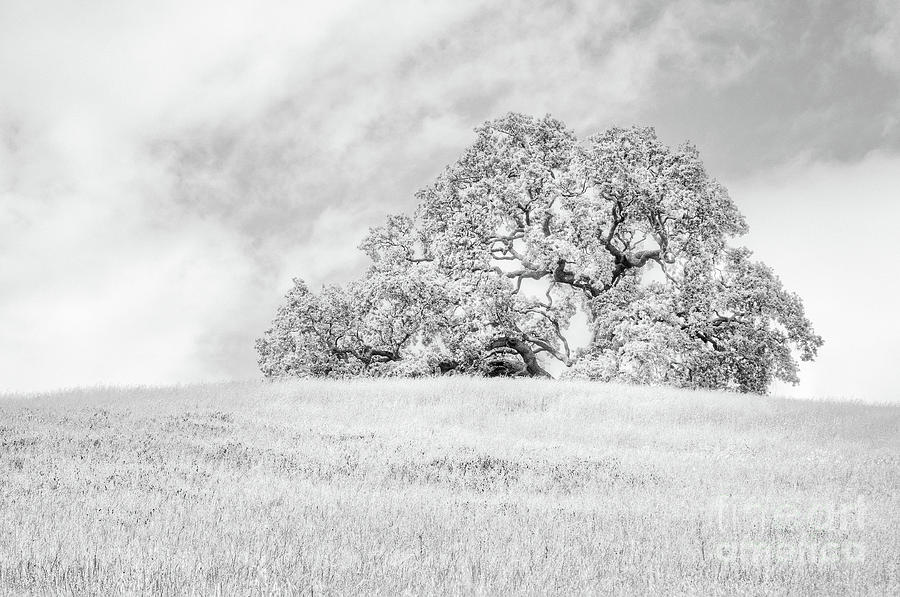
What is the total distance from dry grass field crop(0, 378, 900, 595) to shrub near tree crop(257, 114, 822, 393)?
6155mm

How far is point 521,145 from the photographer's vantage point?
30.4 metres

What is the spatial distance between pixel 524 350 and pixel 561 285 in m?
3.04

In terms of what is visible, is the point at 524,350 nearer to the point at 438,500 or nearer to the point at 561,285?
the point at 561,285

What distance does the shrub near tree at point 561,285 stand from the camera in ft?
89.0

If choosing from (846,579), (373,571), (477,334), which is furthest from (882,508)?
(477,334)

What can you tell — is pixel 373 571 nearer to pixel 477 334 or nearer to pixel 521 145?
pixel 477 334

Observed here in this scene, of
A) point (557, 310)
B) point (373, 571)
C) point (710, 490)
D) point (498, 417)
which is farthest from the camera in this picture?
point (557, 310)

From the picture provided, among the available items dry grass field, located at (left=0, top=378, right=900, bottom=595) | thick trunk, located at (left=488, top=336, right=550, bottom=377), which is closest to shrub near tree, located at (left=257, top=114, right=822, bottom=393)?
thick trunk, located at (left=488, top=336, right=550, bottom=377)

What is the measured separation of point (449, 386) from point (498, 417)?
10.6ft

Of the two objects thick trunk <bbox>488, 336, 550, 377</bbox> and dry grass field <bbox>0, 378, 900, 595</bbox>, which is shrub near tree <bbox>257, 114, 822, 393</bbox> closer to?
thick trunk <bbox>488, 336, 550, 377</bbox>

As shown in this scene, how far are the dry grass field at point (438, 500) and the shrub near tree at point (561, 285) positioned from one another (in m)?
6.15

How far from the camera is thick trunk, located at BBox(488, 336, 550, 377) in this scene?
94.6 feet

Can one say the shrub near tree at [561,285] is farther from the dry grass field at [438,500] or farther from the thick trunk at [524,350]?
the dry grass field at [438,500]

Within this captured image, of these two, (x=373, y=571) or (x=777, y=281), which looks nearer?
(x=373, y=571)
